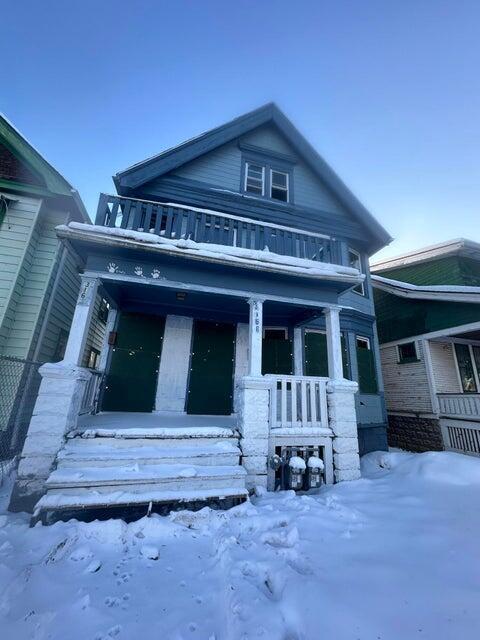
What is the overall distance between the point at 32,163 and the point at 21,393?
615 centimetres

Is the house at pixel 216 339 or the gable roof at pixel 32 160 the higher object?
the gable roof at pixel 32 160

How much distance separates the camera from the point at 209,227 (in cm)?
650

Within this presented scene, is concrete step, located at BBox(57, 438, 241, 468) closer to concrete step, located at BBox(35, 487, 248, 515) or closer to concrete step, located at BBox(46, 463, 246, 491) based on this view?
concrete step, located at BBox(46, 463, 246, 491)

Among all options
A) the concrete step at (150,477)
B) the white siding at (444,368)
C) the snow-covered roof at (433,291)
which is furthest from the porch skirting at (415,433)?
the concrete step at (150,477)

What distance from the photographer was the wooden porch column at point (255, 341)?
5.56 m

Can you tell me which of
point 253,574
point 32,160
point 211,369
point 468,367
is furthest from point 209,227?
point 468,367

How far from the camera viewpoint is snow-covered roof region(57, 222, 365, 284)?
5.18m

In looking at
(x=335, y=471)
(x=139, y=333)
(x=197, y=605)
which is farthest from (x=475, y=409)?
(x=139, y=333)

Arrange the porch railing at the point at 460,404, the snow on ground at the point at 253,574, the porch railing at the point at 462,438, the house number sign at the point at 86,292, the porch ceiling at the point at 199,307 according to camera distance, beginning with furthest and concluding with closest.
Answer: the porch railing at the point at 460,404 → the porch railing at the point at 462,438 → the porch ceiling at the point at 199,307 → the house number sign at the point at 86,292 → the snow on ground at the point at 253,574

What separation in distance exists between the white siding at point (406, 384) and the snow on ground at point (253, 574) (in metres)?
6.78

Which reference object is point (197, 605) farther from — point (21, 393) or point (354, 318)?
point (354, 318)

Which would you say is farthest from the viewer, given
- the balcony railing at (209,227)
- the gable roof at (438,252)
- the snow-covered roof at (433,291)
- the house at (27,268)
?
the gable roof at (438,252)

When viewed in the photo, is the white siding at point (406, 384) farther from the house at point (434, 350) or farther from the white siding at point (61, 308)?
the white siding at point (61, 308)

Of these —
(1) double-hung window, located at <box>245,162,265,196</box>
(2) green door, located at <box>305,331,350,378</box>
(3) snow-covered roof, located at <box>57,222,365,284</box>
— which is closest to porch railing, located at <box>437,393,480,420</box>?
(2) green door, located at <box>305,331,350,378</box>
